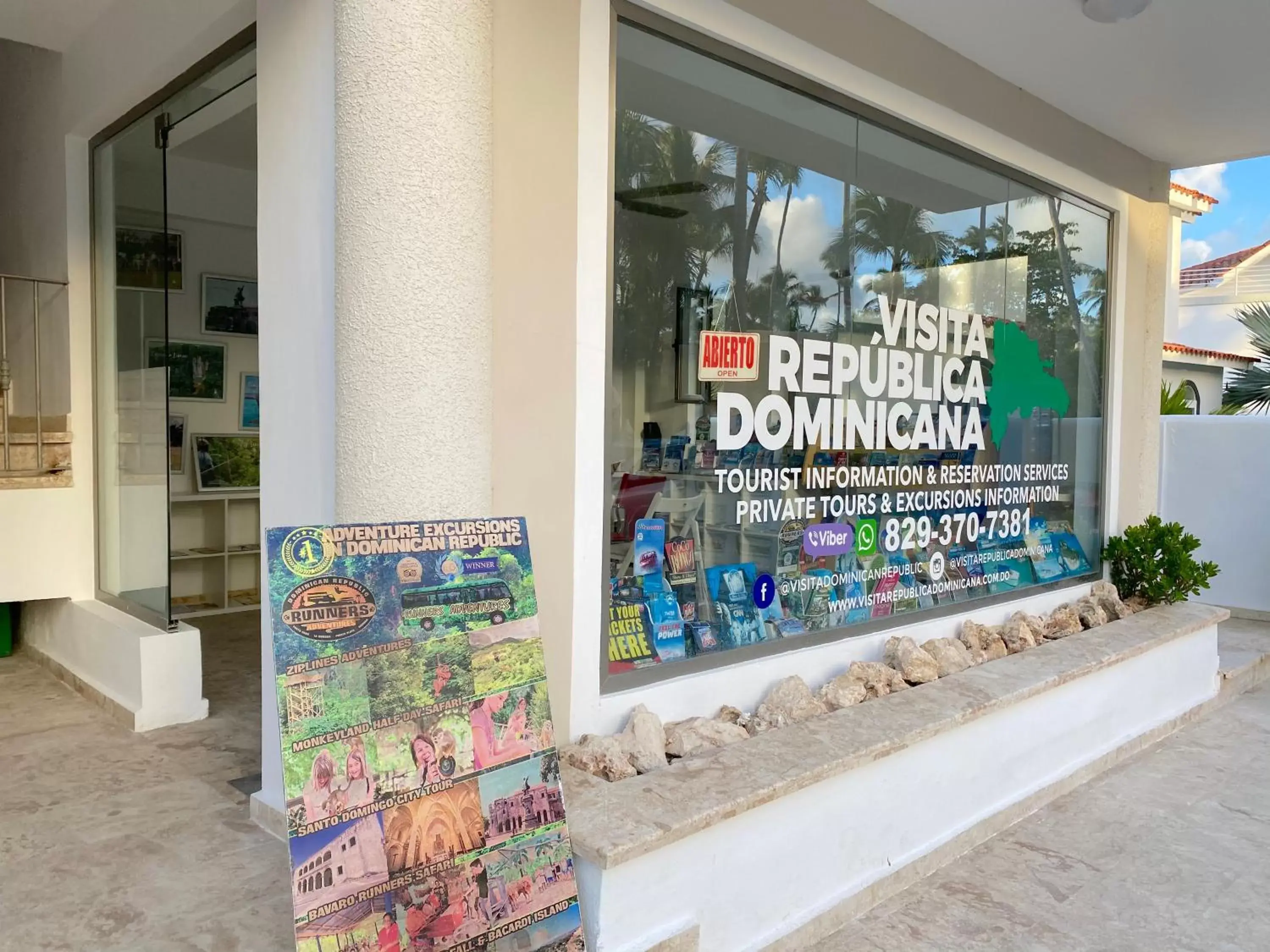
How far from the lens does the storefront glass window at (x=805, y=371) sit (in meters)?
3.16

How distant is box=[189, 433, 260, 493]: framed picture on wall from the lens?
21.1 ft

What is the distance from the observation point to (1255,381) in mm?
12156

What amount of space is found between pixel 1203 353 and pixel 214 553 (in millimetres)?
14970

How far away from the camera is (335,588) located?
189cm

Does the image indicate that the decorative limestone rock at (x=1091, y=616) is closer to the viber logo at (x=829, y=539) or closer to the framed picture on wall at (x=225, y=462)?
the viber logo at (x=829, y=539)

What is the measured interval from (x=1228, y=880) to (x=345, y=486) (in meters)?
3.14

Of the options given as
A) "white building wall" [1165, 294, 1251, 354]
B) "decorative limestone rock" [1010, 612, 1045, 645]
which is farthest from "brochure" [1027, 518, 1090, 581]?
"white building wall" [1165, 294, 1251, 354]

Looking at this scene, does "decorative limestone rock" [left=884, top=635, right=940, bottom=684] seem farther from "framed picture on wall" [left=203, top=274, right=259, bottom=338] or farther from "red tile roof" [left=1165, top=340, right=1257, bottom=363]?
"red tile roof" [left=1165, top=340, right=1257, bottom=363]

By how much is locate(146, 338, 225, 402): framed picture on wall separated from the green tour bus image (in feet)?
16.0

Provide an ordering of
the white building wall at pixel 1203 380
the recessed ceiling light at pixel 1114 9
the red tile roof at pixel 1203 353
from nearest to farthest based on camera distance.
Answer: the recessed ceiling light at pixel 1114 9
the red tile roof at pixel 1203 353
the white building wall at pixel 1203 380

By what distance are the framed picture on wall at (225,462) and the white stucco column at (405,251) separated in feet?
14.9

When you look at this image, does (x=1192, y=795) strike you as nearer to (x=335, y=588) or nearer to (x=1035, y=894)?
(x=1035, y=894)

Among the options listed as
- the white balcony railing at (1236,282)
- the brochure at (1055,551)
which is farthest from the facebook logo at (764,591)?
the white balcony railing at (1236,282)

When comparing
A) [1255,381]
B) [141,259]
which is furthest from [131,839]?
[1255,381]
